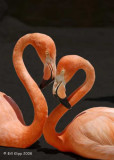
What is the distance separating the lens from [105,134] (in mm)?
3672

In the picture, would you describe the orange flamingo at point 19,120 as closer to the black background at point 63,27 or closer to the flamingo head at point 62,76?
the flamingo head at point 62,76

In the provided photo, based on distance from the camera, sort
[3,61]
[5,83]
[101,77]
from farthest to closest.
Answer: [3,61]
[101,77]
[5,83]

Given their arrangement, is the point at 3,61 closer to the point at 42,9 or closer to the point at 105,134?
the point at 42,9

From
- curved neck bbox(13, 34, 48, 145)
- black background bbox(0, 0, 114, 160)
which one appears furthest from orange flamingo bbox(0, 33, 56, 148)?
black background bbox(0, 0, 114, 160)

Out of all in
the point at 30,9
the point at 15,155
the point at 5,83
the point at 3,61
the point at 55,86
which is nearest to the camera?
the point at 55,86

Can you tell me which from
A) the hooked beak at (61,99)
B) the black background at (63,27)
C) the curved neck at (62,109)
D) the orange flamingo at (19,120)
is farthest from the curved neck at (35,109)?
the black background at (63,27)

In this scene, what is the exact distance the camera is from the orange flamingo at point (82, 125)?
366cm

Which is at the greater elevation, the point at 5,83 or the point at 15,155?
the point at 15,155

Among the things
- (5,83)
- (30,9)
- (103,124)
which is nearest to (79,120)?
(103,124)

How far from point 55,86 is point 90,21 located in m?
5.78

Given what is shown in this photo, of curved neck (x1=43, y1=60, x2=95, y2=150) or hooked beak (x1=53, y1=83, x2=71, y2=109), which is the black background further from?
hooked beak (x1=53, y1=83, x2=71, y2=109)

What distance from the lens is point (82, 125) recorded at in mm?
3738

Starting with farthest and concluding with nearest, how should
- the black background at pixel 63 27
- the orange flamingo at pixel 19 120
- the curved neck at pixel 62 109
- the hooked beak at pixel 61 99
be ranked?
1. the black background at pixel 63 27
2. the orange flamingo at pixel 19 120
3. the curved neck at pixel 62 109
4. the hooked beak at pixel 61 99

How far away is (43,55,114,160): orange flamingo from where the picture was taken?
144 inches
